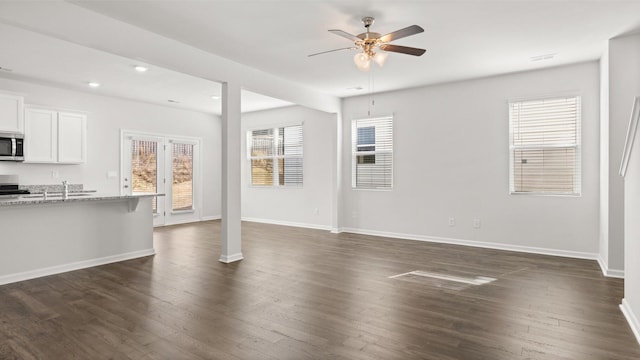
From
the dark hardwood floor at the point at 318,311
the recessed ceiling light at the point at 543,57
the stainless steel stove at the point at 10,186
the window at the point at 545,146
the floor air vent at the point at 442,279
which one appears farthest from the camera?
the stainless steel stove at the point at 10,186

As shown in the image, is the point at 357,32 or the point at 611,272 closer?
the point at 357,32

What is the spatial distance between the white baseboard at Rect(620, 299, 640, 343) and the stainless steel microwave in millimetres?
7844

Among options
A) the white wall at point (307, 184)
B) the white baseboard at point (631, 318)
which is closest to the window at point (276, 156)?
the white wall at point (307, 184)

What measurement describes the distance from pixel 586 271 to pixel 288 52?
15.2 feet

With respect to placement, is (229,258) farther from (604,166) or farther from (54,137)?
(604,166)

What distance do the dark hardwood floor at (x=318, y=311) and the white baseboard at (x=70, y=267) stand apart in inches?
6.4

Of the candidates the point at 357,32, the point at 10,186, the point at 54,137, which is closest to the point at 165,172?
the point at 54,137

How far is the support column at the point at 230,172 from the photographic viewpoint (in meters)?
4.87

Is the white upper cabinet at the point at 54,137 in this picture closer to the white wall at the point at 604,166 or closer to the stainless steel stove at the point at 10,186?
the stainless steel stove at the point at 10,186

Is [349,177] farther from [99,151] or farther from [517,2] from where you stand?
[99,151]

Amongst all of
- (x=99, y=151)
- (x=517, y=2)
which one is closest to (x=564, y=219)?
(x=517, y=2)

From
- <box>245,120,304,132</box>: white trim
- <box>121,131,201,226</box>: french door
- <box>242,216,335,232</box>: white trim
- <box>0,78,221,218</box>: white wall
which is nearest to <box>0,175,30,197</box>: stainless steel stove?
<box>0,78,221,218</box>: white wall

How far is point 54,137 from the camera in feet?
20.4

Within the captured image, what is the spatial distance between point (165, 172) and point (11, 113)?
3.18 metres
